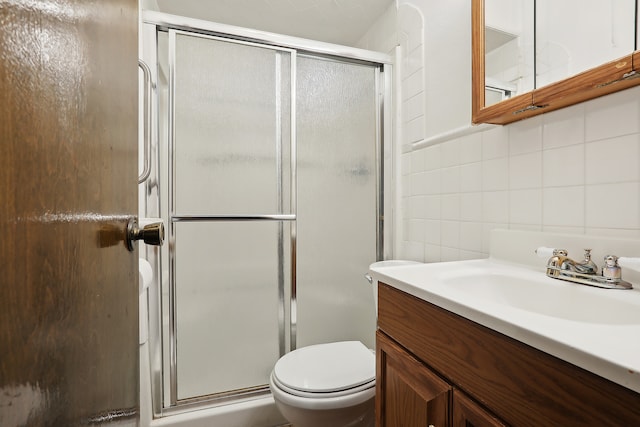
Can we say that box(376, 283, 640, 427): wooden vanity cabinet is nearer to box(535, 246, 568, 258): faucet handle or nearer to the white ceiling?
box(535, 246, 568, 258): faucet handle

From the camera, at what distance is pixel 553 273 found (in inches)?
31.8

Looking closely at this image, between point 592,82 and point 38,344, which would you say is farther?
point 592,82

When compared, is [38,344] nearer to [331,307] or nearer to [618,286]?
[618,286]

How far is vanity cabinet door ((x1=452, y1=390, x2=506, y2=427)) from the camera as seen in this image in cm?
54

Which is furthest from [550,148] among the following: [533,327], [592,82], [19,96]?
[19,96]

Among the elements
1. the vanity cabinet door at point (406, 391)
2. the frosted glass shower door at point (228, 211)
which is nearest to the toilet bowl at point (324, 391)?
the vanity cabinet door at point (406, 391)

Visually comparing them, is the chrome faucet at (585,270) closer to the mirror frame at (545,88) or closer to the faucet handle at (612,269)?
the faucet handle at (612,269)

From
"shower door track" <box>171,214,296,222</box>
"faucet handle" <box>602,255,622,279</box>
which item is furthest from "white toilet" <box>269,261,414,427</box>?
"faucet handle" <box>602,255,622,279</box>

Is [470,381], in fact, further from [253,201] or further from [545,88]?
[253,201]

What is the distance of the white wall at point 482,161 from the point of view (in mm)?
788

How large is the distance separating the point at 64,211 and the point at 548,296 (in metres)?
0.97

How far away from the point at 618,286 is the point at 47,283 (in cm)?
101

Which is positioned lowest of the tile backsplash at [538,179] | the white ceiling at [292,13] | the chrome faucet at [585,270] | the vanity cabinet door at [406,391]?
the vanity cabinet door at [406,391]

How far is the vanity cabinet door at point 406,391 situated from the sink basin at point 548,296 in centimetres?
23
